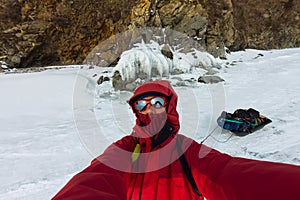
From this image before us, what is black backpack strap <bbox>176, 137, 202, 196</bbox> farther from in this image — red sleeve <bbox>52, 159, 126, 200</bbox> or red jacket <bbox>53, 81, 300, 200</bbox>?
red sleeve <bbox>52, 159, 126, 200</bbox>

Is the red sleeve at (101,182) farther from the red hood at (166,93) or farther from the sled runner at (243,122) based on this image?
the sled runner at (243,122)

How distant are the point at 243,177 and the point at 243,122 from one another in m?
4.08

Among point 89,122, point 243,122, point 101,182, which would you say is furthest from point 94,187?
point 89,122

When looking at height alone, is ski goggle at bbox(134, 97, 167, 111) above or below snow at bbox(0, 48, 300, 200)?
above

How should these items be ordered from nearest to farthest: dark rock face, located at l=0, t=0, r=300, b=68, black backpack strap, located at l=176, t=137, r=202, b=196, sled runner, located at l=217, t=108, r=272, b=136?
black backpack strap, located at l=176, t=137, r=202, b=196 < sled runner, located at l=217, t=108, r=272, b=136 < dark rock face, located at l=0, t=0, r=300, b=68

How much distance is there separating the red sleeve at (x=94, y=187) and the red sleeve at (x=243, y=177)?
422mm

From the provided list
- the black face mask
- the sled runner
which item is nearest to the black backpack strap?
the black face mask

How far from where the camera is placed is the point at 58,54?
57.0 ft

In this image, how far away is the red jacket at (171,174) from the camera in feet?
3.15

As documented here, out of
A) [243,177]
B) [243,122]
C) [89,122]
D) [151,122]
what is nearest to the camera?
[243,177]

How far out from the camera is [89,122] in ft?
20.0

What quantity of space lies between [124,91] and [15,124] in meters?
3.84

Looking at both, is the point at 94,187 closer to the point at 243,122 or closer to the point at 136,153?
the point at 136,153

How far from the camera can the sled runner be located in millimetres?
4926
